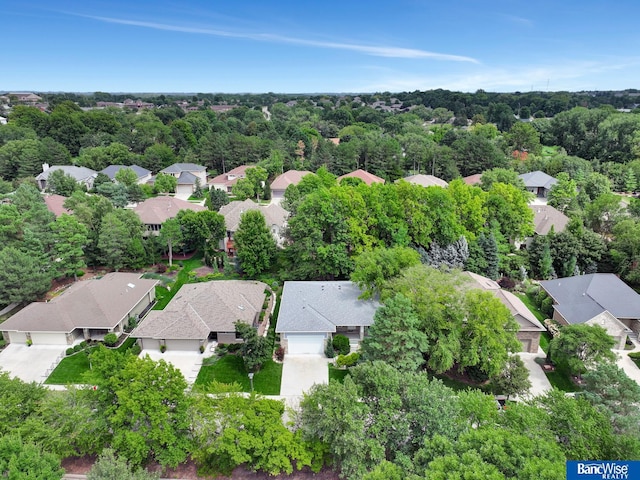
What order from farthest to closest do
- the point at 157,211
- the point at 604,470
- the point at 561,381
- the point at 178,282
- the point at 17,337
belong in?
the point at 157,211 < the point at 178,282 < the point at 17,337 < the point at 561,381 < the point at 604,470

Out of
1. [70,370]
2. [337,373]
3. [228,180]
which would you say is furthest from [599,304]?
[228,180]

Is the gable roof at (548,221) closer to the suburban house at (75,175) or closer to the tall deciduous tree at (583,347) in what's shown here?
the tall deciduous tree at (583,347)

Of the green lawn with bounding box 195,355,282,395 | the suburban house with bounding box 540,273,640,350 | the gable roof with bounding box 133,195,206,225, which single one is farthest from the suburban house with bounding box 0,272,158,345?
the suburban house with bounding box 540,273,640,350

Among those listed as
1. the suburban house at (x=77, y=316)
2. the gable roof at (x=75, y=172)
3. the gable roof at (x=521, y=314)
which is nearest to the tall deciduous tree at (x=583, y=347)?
the gable roof at (x=521, y=314)

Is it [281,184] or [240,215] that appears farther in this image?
[281,184]

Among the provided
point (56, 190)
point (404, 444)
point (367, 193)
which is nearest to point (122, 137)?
point (56, 190)

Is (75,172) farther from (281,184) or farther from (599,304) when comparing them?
(599,304)
